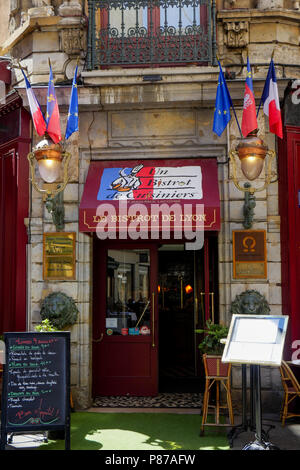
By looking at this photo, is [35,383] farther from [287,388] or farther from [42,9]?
[42,9]

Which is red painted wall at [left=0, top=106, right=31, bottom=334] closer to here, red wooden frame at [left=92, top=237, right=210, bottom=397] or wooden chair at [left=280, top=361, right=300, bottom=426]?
red wooden frame at [left=92, top=237, right=210, bottom=397]

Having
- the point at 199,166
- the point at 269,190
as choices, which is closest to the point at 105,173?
the point at 199,166

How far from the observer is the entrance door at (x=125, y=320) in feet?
28.1

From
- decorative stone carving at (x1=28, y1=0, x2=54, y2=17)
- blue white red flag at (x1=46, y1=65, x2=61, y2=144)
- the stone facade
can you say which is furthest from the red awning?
decorative stone carving at (x1=28, y1=0, x2=54, y2=17)

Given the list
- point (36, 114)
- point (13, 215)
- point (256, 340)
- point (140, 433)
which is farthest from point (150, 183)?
point (140, 433)

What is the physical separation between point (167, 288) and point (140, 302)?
11.4 ft

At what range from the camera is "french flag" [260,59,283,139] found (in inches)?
281

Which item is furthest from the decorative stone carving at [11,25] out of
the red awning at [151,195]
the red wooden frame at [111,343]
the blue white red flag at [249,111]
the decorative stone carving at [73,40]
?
the blue white red flag at [249,111]

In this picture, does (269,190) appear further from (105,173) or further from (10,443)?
(10,443)

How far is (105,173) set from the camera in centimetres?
822

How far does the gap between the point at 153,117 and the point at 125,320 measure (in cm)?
337

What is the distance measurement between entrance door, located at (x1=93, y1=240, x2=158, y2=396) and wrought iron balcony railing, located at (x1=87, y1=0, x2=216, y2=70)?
302 cm

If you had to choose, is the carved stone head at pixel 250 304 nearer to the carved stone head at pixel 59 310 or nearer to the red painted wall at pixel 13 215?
the carved stone head at pixel 59 310

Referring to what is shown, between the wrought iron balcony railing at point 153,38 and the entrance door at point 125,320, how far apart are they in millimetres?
3016
